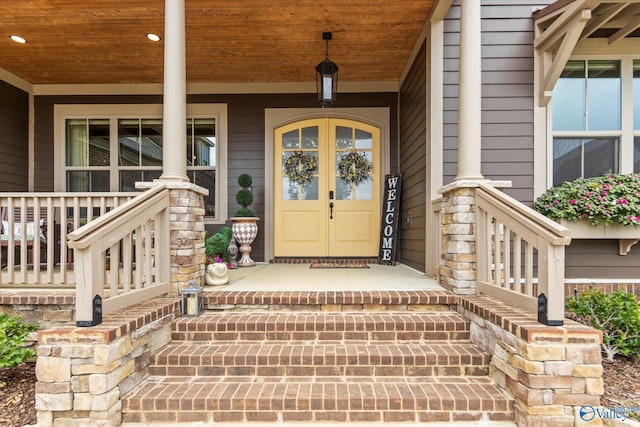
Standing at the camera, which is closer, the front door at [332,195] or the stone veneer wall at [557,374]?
the stone veneer wall at [557,374]

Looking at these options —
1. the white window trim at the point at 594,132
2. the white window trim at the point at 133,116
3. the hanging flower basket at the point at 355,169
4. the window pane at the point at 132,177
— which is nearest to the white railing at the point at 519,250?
the white window trim at the point at 594,132

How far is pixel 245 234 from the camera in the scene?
439 centimetres

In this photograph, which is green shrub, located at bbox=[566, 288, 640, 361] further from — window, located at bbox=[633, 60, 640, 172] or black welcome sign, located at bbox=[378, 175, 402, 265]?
black welcome sign, located at bbox=[378, 175, 402, 265]

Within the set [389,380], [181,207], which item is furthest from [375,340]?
[181,207]

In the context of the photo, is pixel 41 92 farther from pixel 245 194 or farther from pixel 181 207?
pixel 181 207

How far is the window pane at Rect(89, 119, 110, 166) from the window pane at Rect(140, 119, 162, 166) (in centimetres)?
52

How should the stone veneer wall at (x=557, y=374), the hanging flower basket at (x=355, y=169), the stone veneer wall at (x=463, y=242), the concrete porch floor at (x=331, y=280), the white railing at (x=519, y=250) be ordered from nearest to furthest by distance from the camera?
the stone veneer wall at (x=557, y=374) → the white railing at (x=519, y=250) → the stone veneer wall at (x=463, y=242) → the concrete porch floor at (x=331, y=280) → the hanging flower basket at (x=355, y=169)

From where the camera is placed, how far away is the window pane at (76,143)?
4.89 m

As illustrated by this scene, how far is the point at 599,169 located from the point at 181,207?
13.1ft

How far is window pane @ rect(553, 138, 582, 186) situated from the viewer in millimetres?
3396

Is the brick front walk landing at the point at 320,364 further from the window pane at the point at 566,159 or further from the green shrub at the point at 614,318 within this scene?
the window pane at the point at 566,159

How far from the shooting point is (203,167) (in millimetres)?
4855

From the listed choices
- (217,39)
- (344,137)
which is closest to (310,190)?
(344,137)

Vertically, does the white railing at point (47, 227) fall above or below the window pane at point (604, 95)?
below
